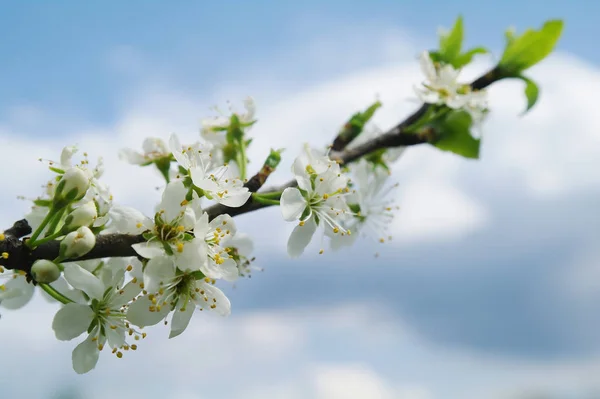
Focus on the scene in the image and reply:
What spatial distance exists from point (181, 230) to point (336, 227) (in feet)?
2.40

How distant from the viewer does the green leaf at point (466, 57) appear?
135 inches

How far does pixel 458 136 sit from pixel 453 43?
30.0 inches

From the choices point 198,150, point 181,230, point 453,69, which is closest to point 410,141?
point 453,69

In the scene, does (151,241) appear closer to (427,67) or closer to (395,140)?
(395,140)

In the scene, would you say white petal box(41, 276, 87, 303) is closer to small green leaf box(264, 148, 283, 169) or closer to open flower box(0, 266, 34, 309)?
open flower box(0, 266, 34, 309)

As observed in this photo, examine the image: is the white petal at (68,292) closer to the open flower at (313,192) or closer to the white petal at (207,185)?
the white petal at (207,185)

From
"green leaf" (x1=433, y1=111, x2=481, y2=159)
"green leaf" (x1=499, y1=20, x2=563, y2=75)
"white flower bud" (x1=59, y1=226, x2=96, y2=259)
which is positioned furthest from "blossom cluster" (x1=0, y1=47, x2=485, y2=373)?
"green leaf" (x1=499, y1=20, x2=563, y2=75)

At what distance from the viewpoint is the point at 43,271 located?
1.83 m

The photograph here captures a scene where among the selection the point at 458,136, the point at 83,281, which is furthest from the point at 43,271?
the point at 458,136

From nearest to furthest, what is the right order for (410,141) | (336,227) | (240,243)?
(336,227) < (240,243) < (410,141)

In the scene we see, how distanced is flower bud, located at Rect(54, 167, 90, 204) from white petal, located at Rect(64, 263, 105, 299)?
0.71 feet

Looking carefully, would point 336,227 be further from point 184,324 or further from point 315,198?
point 184,324

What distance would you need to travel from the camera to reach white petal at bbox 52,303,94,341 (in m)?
2.08

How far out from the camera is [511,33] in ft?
11.0
